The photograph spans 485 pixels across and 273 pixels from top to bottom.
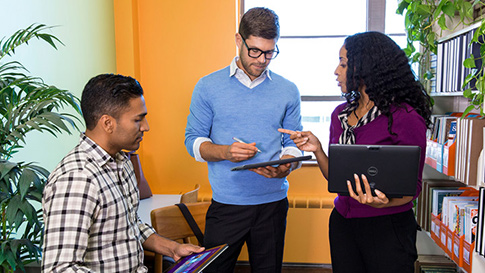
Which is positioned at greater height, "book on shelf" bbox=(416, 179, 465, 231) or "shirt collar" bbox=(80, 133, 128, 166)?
"shirt collar" bbox=(80, 133, 128, 166)

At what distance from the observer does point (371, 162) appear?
145 cm

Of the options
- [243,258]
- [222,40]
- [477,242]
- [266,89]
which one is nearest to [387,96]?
[266,89]

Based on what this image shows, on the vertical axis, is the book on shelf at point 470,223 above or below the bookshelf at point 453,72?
below

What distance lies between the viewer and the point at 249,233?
1.81 m

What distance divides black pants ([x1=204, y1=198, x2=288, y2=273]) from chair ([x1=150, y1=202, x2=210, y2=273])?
0.20 m

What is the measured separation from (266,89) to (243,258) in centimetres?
208

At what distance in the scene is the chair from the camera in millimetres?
1916

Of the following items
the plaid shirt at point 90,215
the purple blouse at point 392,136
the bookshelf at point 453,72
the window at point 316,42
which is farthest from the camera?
the window at point 316,42

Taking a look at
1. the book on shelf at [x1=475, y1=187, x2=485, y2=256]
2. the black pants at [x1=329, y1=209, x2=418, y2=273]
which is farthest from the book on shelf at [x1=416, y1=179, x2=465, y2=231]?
the black pants at [x1=329, y1=209, x2=418, y2=273]

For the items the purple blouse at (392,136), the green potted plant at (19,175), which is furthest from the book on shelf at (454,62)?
the green potted plant at (19,175)

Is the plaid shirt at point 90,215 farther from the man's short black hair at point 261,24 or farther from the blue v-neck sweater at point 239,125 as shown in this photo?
the man's short black hair at point 261,24

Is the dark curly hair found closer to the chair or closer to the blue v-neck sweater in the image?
the blue v-neck sweater

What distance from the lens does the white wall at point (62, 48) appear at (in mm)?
2188

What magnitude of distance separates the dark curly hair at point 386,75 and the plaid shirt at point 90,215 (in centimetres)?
93
